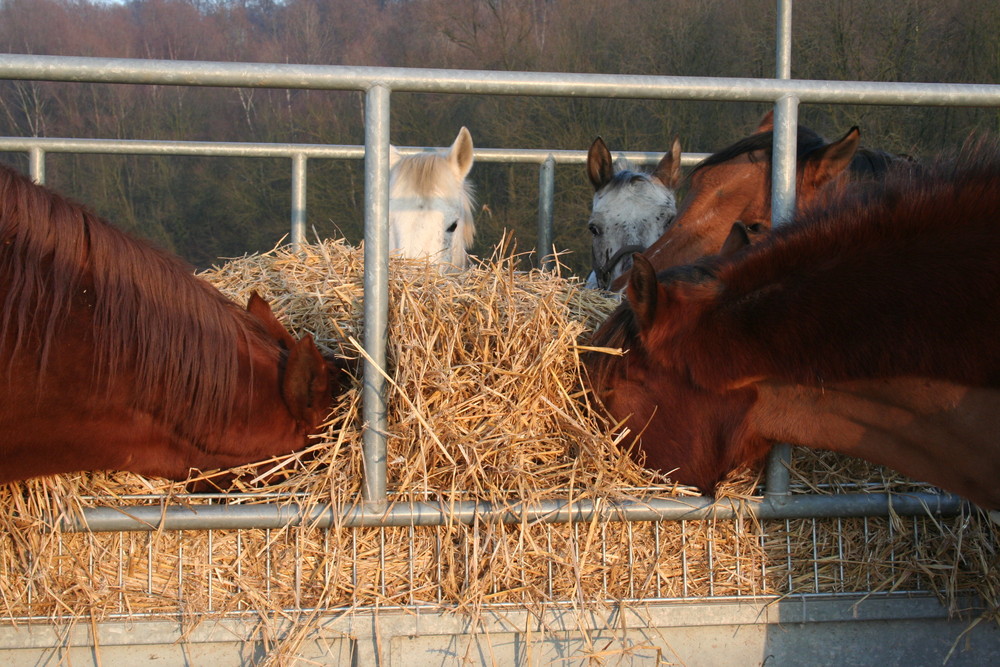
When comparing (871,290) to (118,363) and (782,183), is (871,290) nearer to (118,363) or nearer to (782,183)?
(782,183)

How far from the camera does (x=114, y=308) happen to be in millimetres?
1710

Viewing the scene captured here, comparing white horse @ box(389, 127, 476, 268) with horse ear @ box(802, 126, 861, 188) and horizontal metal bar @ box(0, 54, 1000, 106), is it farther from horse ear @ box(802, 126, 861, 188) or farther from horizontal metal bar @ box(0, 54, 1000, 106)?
horizontal metal bar @ box(0, 54, 1000, 106)

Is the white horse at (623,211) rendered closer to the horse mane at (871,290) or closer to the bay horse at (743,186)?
the bay horse at (743,186)

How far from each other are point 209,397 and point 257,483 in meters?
0.24

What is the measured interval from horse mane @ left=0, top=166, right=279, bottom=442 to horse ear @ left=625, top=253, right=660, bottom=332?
93 cm

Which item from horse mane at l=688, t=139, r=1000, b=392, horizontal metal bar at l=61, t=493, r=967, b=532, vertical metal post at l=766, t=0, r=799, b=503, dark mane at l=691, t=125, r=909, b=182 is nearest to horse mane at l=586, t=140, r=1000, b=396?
horse mane at l=688, t=139, r=1000, b=392

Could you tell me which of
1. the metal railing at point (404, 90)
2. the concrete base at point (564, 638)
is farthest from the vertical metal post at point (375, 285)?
the concrete base at point (564, 638)

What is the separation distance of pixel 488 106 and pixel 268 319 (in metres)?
10.6

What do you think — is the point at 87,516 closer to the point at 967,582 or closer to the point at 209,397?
the point at 209,397

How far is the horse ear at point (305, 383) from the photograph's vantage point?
188 cm

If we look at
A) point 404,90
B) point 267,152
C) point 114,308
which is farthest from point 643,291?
point 267,152

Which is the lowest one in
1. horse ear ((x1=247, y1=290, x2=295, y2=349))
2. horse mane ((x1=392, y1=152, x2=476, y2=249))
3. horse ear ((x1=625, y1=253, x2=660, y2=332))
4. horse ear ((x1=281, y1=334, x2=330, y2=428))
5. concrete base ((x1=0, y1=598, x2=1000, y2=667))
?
concrete base ((x1=0, y1=598, x2=1000, y2=667))

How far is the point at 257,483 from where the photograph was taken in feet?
6.23

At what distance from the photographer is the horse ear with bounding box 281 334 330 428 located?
1877 mm
